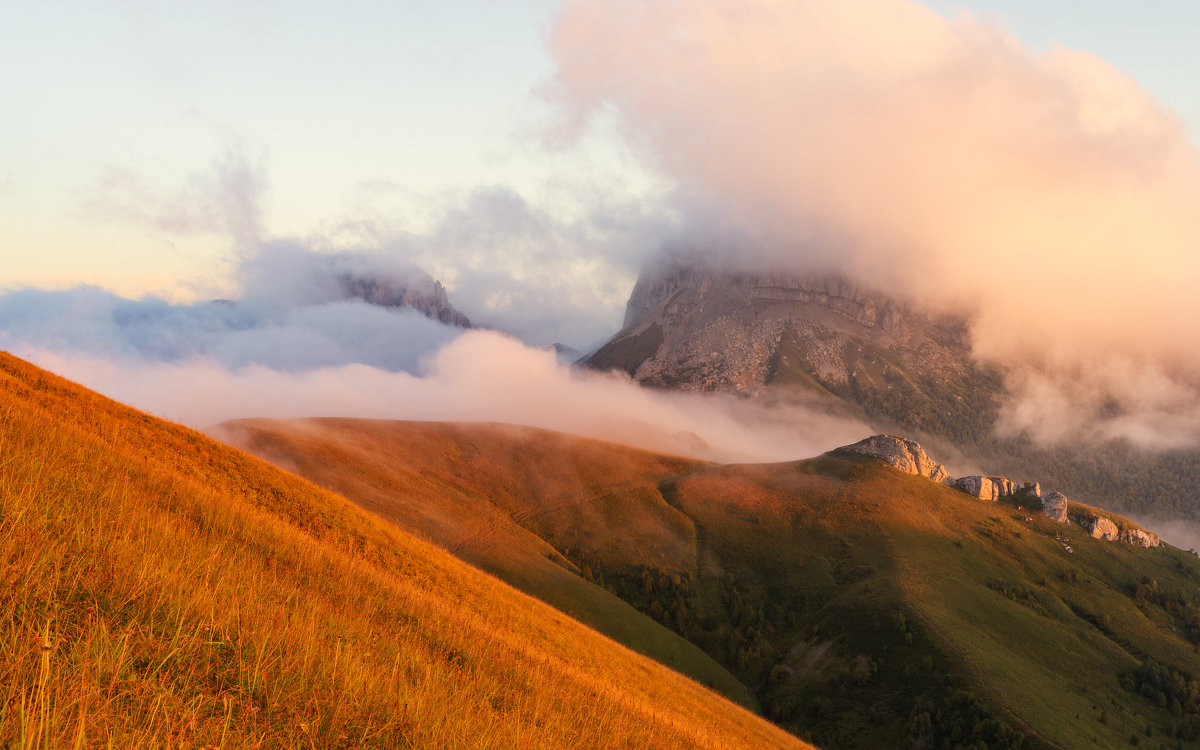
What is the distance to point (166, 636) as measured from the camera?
17.9 feet

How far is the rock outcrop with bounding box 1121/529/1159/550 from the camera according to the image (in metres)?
166

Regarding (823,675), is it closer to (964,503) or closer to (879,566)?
(879,566)

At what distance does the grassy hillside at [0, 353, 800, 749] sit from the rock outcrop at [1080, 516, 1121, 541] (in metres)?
201

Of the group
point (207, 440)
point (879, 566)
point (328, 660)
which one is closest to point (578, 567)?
point (879, 566)

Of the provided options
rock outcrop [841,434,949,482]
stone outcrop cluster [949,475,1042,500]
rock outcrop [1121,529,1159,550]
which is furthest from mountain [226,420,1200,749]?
stone outcrop cluster [949,475,1042,500]

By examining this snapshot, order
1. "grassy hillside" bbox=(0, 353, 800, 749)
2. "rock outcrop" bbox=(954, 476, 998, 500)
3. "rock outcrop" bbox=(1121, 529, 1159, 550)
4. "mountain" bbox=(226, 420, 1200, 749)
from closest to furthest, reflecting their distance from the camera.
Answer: "grassy hillside" bbox=(0, 353, 800, 749), "mountain" bbox=(226, 420, 1200, 749), "rock outcrop" bbox=(1121, 529, 1159, 550), "rock outcrop" bbox=(954, 476, 998, 500)

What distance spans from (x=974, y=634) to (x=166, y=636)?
104 metres

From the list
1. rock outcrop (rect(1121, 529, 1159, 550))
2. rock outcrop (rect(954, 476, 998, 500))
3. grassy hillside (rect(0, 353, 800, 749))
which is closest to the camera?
grassy hillside (rect(0, 353, 800, 749))

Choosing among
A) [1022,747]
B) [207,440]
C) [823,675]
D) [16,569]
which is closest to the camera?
[16,569]

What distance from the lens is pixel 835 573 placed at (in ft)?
341

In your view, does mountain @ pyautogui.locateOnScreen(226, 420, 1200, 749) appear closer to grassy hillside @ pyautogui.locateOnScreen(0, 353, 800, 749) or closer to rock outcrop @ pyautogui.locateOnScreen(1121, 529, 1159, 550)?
rock outcrop @ pyautogui.locateOnScreen(1121, 529, 1159, 550)

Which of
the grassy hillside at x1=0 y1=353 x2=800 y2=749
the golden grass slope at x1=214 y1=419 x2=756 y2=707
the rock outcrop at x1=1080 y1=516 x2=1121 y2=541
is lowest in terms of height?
the golden grass slope at x1=214 y1=419 x2=756 y2=707

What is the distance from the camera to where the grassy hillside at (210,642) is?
434 centimetres

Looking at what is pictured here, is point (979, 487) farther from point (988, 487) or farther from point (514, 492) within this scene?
point (514, 492)
